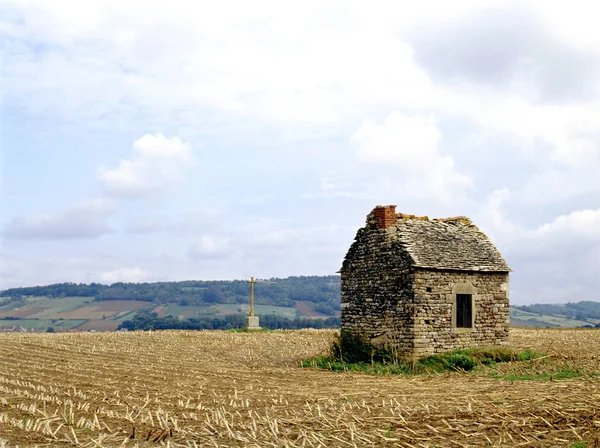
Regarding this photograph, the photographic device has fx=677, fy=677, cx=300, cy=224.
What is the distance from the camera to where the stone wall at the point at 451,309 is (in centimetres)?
2272

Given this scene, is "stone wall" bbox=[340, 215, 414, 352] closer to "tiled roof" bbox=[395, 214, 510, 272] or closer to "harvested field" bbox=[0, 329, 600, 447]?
"tiled roof" bbox=[395, 214, 510, 272]

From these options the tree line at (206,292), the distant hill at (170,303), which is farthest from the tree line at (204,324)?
the tree line at (206,292)

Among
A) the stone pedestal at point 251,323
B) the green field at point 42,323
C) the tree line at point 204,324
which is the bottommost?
the green field at point 42,323

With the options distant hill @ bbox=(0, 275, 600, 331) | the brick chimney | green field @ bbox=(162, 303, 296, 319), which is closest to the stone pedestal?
the brick chimney

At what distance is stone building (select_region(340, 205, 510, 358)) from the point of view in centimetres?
2283

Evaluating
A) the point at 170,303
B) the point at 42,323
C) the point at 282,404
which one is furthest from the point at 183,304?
the point at 282,404

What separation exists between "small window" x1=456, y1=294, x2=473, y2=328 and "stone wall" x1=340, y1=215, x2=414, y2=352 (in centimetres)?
223

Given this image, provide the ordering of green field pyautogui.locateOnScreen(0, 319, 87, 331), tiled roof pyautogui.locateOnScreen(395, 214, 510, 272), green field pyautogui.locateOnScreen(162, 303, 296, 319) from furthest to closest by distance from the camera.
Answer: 1. green field pyautogui.locateOnScreen(162, 303, 296, 319)
2. green field pyautogui.locateOnScreen(0, 319, 87, 331)
3. tiled roof pyautogui.locateOnScreen(395, 214, 510, 272)

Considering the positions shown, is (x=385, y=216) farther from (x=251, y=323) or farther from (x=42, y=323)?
(x=42, y=323)

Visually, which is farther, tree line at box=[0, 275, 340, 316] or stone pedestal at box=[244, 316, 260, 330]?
tree line at box=[0, 275, 340, 316]

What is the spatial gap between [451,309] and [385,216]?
4010 mm

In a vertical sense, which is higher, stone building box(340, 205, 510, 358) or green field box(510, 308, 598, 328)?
stone building box(340, 205, 510, 358)

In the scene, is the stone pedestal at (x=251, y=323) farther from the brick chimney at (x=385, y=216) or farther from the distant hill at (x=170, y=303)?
the distant hill at (x=170, y=303)

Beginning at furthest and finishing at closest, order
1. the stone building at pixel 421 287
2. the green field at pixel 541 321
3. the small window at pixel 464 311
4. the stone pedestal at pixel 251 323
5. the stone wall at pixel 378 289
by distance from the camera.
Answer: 1. the green field at pixel 541 321
2. the stone pedestal at pixel 251 323
3. the small window at pixel 464 311
4. the stone wall at pixel 378 289
5. the stone building at pixel 421 287
